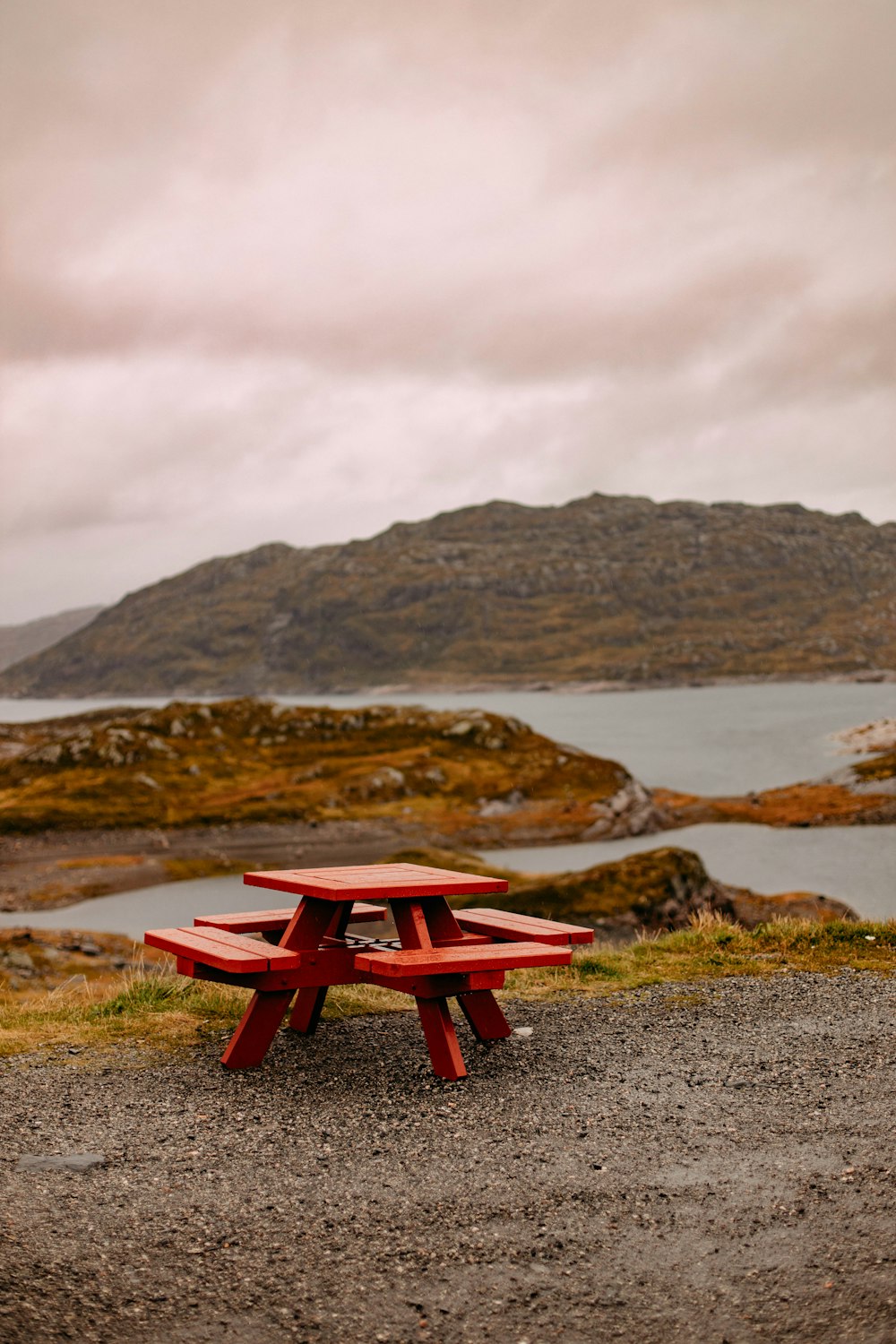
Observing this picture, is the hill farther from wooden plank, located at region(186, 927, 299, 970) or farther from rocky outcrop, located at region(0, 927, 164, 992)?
wooden plank, located at region(186, 927, 299, 970)

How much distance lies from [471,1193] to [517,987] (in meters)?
5.32

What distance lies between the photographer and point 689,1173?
6.57 metres

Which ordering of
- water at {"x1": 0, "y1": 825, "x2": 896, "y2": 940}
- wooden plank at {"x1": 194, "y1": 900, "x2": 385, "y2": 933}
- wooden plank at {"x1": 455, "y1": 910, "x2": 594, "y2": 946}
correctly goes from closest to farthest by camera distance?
wooden plank at {"x1": 455, "y1": 910, "x2": 594, "y2": 946} < wooden plank at {"x1": 194, "y1": 900, "x2": 385, "y2": 933} < water at {"x1": 0, "y1": 825, "x2": 896, "y2": 940}

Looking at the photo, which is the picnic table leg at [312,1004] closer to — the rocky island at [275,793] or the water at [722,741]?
the rocky island at [275,793]

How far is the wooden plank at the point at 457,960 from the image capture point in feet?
27.2

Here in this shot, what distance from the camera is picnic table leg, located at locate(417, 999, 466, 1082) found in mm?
8570

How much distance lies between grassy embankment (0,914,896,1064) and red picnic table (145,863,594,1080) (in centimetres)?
91

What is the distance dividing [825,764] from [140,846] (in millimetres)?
66264

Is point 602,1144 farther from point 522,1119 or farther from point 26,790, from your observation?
point 26,790

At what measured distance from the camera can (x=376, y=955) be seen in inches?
337

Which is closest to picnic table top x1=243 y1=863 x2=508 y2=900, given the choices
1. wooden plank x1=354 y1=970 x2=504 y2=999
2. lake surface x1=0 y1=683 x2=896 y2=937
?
wooden plank x1=354 y1=970 x2=504 y2=999

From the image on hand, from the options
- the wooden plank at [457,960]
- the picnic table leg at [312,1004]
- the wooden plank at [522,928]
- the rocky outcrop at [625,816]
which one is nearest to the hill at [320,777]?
the rocky outcrop at [625,816]

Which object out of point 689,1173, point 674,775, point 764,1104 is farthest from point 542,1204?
point 674,775

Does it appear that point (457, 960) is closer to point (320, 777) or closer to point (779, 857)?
point (779, 857)
